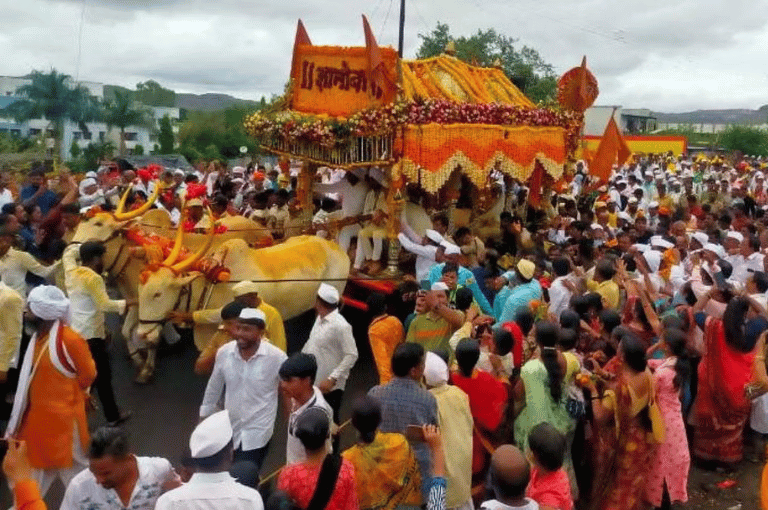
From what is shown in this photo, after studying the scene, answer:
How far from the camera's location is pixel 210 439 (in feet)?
10.1

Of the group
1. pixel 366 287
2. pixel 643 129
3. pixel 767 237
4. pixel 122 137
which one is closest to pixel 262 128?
pixel 366 287

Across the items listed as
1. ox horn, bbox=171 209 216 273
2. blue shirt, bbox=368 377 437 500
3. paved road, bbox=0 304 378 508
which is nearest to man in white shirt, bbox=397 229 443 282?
paved road, bbox=0 304 378 508

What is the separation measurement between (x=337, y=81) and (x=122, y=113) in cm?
4554

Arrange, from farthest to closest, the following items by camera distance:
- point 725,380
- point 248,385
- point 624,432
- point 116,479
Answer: point 725,380 → point 624,432 → point 248,385 → point 116,479

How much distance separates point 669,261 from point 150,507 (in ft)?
22.7

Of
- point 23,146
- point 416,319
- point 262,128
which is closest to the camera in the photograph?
point 416,319

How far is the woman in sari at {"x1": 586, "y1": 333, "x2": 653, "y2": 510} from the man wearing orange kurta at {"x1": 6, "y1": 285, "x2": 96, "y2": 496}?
3.18 metres

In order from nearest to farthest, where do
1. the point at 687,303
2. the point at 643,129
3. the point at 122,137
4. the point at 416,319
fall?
the point at 416,319, the point at 687,303, the point at 122,137, the point at 643,129

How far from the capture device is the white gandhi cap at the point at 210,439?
306 cm

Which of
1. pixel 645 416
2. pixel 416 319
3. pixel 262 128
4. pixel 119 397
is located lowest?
pixel 119 397

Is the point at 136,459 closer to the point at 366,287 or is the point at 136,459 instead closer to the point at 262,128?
the point at 366,287

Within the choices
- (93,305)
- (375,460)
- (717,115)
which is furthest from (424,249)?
(717,115)

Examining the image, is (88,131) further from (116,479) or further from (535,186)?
(116,479)

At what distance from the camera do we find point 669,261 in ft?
29.1
